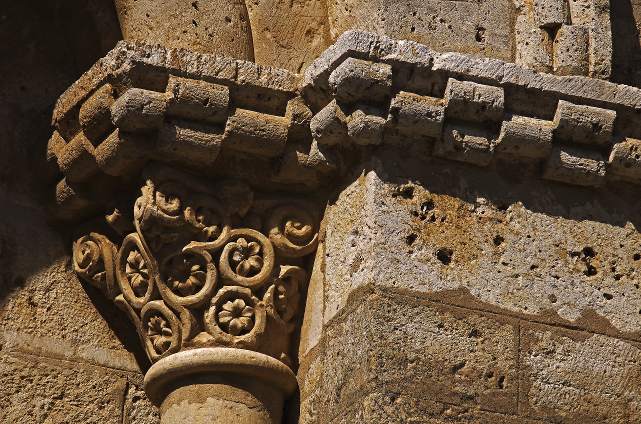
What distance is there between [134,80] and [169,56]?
0.12 metres

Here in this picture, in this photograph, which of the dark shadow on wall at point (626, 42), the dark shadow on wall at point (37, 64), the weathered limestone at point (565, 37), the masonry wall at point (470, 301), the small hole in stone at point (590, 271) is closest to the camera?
the masonry wall at point (470, 301)

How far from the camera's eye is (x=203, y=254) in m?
5.02

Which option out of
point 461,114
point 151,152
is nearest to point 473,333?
point 461,114

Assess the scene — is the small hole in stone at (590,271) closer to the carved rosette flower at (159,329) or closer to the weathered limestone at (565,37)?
the weathered limestone at (565,37)

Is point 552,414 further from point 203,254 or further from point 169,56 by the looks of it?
point 169,56

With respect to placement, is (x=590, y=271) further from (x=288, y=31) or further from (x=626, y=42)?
(x=288, y=31)

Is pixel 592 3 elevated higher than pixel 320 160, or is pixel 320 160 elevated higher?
pixel 592 3

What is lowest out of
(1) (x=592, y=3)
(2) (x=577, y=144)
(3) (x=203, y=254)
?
(3) (x=203, y=254)

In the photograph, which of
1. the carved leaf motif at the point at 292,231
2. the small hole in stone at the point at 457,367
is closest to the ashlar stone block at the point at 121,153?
the carved leaf motif at the point at 292,231

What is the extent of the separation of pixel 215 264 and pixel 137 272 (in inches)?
10.6

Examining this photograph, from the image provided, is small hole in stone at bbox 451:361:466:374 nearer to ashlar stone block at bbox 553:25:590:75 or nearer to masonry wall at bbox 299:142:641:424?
masonry wall at bbox 299:142:641:424

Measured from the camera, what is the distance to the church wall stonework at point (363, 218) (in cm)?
480

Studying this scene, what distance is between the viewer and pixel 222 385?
16.3ft

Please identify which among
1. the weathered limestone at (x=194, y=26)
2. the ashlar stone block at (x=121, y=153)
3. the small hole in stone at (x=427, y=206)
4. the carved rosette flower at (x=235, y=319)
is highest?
the weathered limestone at (x=194, y=26)
